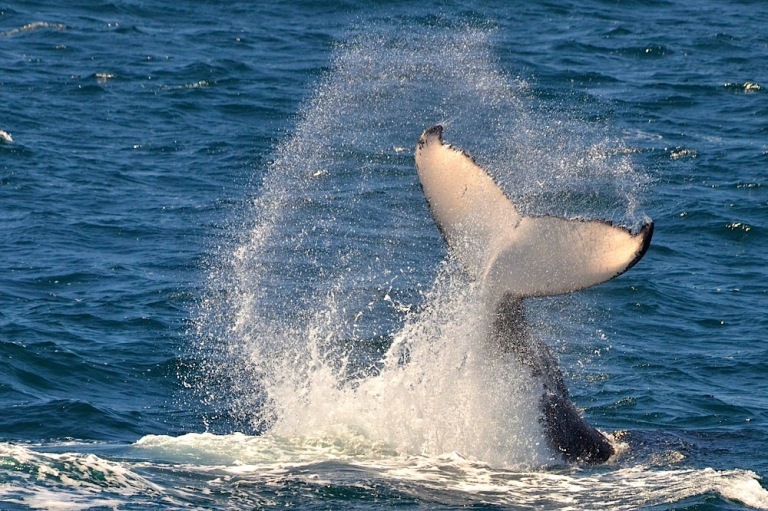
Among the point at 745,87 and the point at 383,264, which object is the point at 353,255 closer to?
the point at 383,264

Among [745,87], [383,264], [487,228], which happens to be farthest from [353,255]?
[745,87]

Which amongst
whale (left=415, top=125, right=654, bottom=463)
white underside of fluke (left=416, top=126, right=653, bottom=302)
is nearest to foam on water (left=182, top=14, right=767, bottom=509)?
whale (left=415, top=125, right=654, bottom=463)

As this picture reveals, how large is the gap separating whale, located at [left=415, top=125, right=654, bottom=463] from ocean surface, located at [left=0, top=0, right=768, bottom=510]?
21 cm

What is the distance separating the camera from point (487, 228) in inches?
499

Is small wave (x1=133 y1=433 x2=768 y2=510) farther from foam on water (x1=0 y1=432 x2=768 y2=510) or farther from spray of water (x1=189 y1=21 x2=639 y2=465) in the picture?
spray of water (x1=189 y1=21 x2=639 y2=465)

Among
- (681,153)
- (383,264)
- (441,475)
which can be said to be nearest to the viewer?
(441,475)

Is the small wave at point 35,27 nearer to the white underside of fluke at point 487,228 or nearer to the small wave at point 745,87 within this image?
the small wave at point 745,87

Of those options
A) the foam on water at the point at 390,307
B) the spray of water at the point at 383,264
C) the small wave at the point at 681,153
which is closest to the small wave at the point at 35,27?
the foam on water at the point at 390,307

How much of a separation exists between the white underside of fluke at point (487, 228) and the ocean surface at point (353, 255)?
0.52 metres

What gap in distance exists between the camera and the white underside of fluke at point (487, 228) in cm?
1241

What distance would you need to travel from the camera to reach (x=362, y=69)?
3528 cm

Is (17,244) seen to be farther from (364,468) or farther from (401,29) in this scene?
(401,29)

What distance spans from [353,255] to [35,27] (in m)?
21.0

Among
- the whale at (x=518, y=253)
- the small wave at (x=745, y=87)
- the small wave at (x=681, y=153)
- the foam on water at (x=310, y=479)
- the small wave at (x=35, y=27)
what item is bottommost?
the foam on water at (x=310, y=479)
